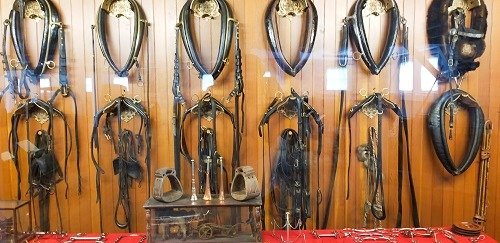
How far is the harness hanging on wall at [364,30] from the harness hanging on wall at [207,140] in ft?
2.98

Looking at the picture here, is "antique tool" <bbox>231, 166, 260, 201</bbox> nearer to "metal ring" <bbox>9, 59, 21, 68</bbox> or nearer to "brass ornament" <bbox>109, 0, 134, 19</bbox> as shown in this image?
"brass ornament" <bbox>109, 0, 134, 19</bbox>

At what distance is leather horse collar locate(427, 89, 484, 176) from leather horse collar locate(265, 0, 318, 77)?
3.13 feet

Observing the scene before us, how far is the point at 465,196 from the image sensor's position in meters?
2.76

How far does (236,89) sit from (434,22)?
1390 mm

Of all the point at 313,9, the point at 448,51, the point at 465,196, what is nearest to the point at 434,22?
the point at 448,51

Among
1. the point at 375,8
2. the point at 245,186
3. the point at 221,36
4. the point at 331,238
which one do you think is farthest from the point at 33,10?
the point at 331,238

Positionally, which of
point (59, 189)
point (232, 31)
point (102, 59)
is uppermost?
point (232, 31)

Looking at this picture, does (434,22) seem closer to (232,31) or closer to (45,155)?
(232,31)

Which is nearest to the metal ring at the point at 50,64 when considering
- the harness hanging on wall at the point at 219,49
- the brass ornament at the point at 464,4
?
the harness hanging on wall at the point at 219,49

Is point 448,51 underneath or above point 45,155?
Answer: above

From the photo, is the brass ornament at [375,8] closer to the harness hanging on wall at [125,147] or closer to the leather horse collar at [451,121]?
the leather horse collar at [451,121]

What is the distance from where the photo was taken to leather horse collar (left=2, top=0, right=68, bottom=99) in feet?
8.01

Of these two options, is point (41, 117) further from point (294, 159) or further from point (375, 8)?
point (375, 8)

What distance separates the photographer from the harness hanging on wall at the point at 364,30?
249 centimetres
